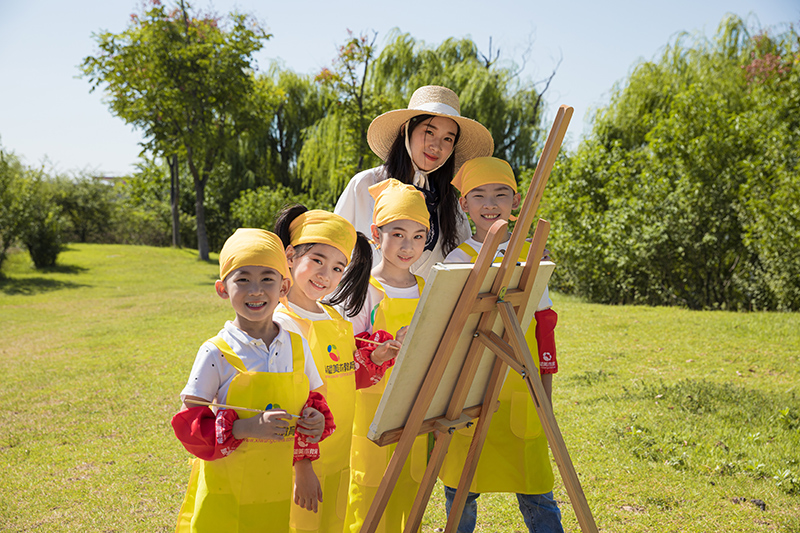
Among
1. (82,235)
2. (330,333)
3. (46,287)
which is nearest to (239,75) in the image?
(46,287)

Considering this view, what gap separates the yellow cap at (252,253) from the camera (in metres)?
2.04

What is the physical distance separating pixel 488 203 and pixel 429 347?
1.08 m

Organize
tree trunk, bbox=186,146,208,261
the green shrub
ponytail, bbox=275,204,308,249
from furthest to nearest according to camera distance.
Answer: the green shrub → tree trunk, bbox=186,146,208,261 → ponytail, bbox=275,204,308,249

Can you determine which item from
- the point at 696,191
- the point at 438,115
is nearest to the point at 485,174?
the point at 438,115

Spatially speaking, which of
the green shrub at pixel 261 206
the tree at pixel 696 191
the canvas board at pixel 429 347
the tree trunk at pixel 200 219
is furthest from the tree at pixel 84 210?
the canvas board at pixel 429 347

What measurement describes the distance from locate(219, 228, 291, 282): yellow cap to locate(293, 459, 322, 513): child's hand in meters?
0.73

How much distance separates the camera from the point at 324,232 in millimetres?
2420

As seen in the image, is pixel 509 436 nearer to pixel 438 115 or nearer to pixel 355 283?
pixel 355 283

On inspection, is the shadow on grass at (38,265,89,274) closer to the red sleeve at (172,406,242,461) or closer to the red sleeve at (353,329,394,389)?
the red sleeve at (353,329,394,389)

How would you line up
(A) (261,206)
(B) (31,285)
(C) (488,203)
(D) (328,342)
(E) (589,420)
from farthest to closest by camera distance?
(A) (261,206)
(B) (31,285)
(E) (589,420)
(C) (488,203)
(D) (328,342)

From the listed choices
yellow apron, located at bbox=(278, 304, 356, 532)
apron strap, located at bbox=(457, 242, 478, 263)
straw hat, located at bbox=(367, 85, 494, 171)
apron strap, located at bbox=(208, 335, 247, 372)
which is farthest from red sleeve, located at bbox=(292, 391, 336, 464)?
straw hat, located at bbox=(367, 85, 494, 171)

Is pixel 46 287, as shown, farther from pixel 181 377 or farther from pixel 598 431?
pixel 598 431

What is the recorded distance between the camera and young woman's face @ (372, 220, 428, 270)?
259 centimetres

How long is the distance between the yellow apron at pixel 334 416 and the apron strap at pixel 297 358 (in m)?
0.18
